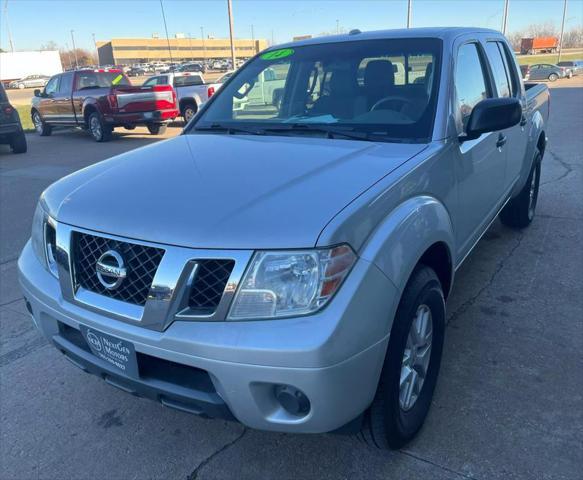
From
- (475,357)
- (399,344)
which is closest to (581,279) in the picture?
(475,357)

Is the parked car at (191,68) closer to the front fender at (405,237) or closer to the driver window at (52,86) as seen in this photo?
the driver window at (52,86)

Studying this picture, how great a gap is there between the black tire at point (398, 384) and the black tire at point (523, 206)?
302 cm

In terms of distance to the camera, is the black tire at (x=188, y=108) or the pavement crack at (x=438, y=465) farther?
the black tire at (x=188, y=108)

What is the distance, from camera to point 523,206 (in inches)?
201

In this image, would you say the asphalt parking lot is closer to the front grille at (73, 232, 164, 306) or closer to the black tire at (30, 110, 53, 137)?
the front grille at (73, 232, 164, 306)

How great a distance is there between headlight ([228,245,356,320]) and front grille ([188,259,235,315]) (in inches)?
3.0

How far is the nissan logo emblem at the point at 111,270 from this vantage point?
1.98m

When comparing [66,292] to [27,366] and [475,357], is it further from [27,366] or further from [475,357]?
[475,357]

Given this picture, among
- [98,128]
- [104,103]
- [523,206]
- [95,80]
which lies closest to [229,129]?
[523,206]

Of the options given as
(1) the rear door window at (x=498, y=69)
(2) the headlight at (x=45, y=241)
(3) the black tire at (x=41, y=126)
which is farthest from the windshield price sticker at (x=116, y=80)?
(2) the headlight at (x=45, y=241)

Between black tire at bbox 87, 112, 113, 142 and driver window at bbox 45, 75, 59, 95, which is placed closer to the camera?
black tire at bbox 87, 112, 113, 142

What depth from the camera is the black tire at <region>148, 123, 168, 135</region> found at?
1437 cm

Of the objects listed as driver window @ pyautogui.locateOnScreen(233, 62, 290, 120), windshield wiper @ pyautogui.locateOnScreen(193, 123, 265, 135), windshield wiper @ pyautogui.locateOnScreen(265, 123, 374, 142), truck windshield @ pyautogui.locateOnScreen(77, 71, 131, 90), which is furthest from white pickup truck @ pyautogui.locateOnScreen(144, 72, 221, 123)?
windshield wiper @ pyautogui.locateOnScreen(265, 123, 374, 142)

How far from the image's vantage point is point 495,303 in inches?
148
